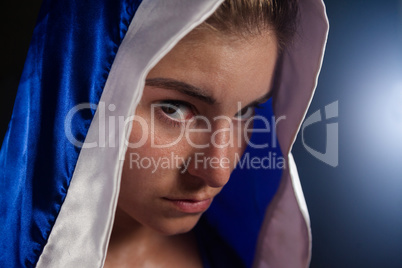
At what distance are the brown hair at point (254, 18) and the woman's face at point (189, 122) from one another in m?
0.02

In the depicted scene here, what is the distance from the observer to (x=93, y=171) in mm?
608

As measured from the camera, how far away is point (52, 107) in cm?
62

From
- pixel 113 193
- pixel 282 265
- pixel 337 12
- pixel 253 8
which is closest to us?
pixel 113 193

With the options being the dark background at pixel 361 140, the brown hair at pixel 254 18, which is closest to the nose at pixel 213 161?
the brown hair at pixel 254 18

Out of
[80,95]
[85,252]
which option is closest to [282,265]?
[85,252]

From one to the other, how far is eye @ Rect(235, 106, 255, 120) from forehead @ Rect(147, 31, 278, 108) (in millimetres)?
65

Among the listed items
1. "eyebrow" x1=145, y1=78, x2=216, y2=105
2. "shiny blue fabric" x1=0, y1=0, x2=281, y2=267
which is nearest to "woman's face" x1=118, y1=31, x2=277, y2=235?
"eyebrow" x1=145, y1=78, x2=216, y2=105

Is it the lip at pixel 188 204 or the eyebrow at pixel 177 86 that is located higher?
the eyebrow at pixel 177 86

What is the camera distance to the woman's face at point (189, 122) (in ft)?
2.18

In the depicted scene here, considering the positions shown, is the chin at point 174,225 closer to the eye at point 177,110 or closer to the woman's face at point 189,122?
the woman's face at point 189,122

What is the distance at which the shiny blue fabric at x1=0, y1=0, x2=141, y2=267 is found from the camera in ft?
1.97

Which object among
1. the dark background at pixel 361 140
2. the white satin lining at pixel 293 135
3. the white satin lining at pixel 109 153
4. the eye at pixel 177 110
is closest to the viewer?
the white satin lining at pixel 109 153

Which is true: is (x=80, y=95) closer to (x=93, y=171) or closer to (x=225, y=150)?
(x=93, y=171)

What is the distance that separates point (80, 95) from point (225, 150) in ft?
0.89
